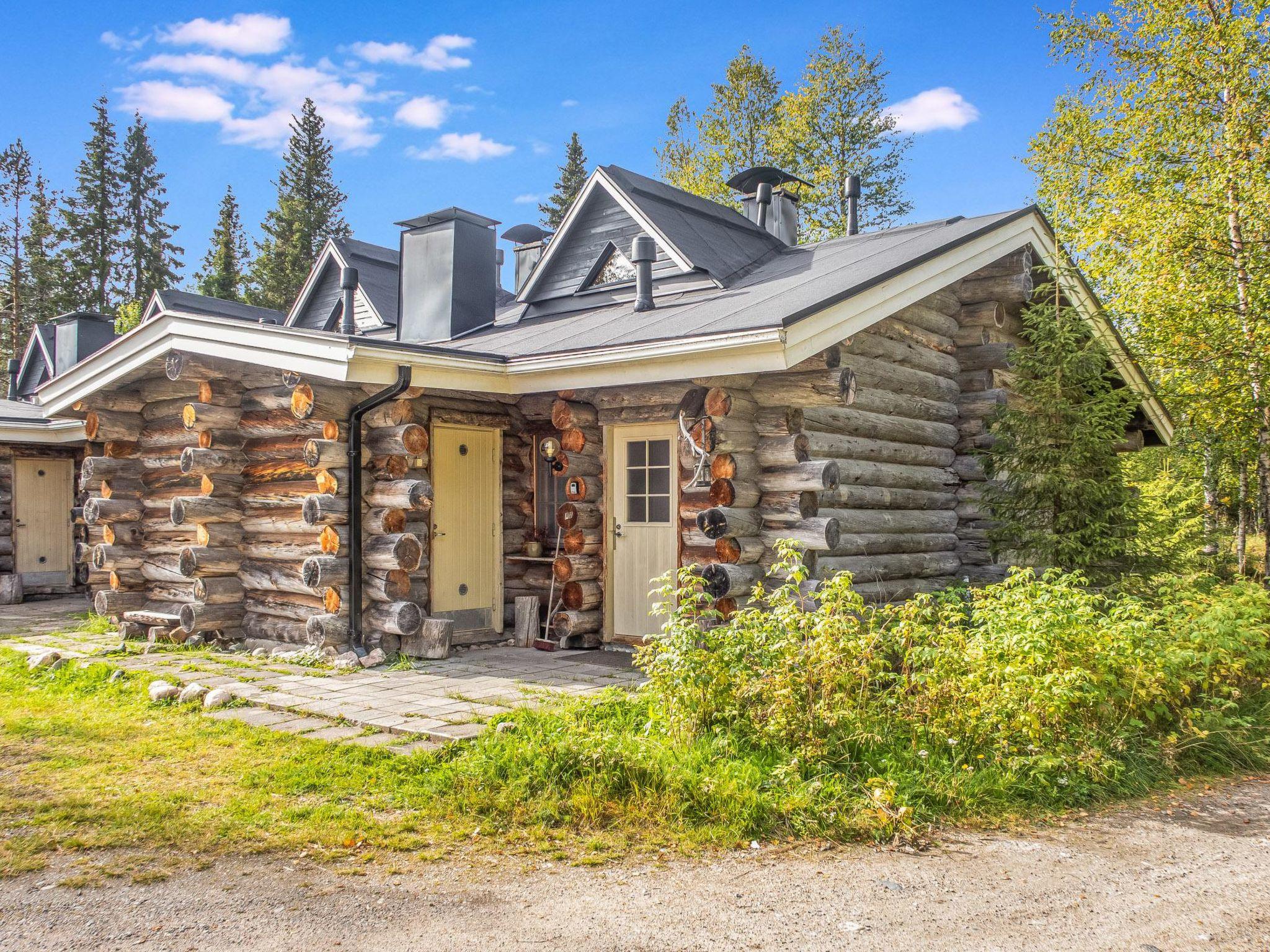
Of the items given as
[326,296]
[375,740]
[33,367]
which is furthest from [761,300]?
[33,367]

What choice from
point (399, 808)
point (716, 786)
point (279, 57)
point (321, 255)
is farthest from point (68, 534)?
point (279, 57)

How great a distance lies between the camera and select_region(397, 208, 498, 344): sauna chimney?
12555mm

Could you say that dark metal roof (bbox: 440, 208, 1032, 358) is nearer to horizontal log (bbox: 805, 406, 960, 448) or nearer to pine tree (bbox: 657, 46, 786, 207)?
horizontal log (bbox: 805, 406, 960, 448)

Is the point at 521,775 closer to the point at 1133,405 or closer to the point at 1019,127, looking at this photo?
the point at 1133,405

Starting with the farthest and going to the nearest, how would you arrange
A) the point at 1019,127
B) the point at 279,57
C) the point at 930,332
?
the point at 279,57 → the point at 1019,127 → the point at 930,332

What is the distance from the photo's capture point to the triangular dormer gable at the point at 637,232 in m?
11.8

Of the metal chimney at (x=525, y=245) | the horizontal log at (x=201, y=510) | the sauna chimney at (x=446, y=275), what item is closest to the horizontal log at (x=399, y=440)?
the horizontal log at (x=201, y=510)

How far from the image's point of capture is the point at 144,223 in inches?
1458

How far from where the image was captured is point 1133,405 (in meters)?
10.4

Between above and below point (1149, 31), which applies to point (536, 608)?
below

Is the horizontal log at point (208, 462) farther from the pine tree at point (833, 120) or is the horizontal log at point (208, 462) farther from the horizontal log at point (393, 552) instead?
the pine tree at point (833, 120)

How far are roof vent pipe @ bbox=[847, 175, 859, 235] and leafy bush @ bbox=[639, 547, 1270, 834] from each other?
334 inches

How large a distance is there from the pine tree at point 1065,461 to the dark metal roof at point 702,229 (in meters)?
3.48

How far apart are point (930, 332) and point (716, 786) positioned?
7.35 metres
